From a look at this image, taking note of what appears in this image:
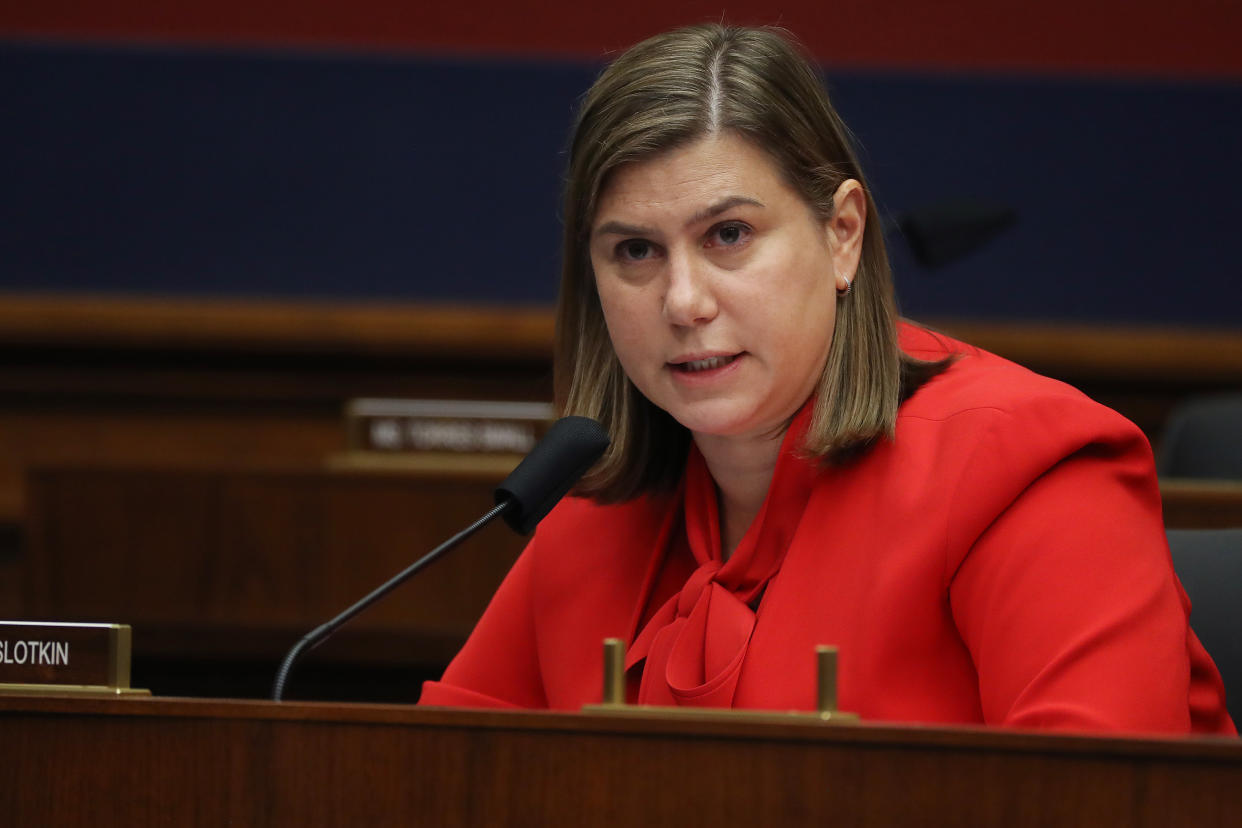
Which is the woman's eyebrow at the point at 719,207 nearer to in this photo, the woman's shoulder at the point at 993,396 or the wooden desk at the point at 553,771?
the woman's shoulder at the point at 993,396

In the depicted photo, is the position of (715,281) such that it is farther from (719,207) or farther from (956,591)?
(956,591)

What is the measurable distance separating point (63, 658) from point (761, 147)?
0.69m

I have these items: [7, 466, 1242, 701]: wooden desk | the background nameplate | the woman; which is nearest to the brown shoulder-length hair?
the woman

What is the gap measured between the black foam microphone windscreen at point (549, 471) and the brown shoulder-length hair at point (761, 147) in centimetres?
19

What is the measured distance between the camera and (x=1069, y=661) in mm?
1124

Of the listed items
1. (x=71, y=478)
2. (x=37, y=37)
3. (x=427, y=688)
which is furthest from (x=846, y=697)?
(x=37, y=37)

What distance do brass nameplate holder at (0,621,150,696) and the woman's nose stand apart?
1.72ft

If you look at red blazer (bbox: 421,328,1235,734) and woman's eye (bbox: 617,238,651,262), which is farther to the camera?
woman's eye (bbox: 617,238,651,262)

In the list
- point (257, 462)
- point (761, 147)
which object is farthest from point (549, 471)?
point (257, 462)

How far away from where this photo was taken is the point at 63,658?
102 centimetres

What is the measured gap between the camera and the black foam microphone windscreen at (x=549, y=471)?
50.4 inches

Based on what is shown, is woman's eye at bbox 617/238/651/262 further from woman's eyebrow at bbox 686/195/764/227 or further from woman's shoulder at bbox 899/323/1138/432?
woman's shoulder at bbox 899/323/1138/432

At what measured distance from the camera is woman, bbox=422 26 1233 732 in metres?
1.18

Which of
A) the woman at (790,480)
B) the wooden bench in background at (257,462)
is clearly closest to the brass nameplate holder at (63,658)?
the woman at (790,480)
